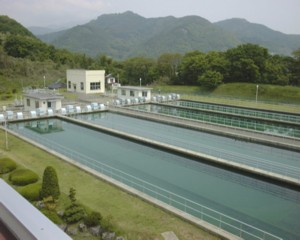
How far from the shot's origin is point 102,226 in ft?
33.6

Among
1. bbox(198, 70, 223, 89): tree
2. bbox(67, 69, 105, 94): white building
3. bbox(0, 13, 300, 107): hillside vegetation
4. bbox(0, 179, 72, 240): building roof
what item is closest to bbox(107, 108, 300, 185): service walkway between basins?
bbox(0, 179, 72, 240): building roof

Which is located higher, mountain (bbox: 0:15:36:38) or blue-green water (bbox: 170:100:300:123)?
mountain (bbox: 0:15:36:38)

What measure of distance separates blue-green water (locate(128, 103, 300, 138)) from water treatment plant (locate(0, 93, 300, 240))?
0.56 feet

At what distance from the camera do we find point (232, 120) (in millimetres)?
29672

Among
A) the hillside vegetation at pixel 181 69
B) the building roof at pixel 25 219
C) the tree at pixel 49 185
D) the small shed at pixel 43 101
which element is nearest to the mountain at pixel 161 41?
the hillside vegetation at pixel 181 69

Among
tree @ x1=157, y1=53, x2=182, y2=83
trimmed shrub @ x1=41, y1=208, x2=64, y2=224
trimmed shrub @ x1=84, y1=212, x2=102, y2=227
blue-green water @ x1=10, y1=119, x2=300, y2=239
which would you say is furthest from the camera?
tree @ x1=157, y1=53, x2=182, y2=83

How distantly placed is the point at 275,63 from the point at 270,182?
135 ft

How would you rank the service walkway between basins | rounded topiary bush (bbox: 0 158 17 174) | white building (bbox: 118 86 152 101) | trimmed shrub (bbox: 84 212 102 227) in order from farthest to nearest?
white building (bbox: 118 86 152 101), the service walkway between basins, rounded topiary bush (bbox: 0 158 17 174), trimmed shrub (bbox: 84 212 102 227)

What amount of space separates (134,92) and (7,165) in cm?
2922

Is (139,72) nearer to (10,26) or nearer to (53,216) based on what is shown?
(53,216)

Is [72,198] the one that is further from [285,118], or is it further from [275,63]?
[275,63]

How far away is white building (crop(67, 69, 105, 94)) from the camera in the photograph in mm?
47975

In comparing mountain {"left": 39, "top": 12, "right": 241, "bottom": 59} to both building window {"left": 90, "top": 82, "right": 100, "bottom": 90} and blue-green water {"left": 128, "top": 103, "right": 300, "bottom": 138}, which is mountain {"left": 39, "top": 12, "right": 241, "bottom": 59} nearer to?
building window {"left": 90, "top": 82, "right": 100, "bottom": 90}

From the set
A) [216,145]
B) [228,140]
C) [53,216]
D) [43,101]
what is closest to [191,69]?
[43,101]
